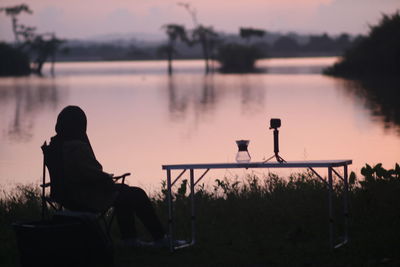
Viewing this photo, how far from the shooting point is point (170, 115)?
26344 millimetres

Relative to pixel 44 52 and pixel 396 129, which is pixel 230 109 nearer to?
pixel 396 129

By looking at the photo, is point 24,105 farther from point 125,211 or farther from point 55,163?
point 55,163

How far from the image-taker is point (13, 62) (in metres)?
63.5

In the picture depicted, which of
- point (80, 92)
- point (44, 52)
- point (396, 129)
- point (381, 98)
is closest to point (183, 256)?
point (396, 129)

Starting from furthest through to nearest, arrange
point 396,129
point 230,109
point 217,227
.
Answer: point 230,109, point 396,129, point 217,227

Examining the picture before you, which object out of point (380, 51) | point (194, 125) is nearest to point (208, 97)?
point (380, 51)

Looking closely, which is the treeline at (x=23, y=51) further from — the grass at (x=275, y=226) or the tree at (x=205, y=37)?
the grass at (x=275, y=226)

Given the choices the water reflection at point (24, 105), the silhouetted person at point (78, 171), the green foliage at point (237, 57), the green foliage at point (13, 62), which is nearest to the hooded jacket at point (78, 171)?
the silhouetted person at point (78, 171)

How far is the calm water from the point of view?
50.5 ft

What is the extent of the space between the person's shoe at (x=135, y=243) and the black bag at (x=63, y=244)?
2.52 ft

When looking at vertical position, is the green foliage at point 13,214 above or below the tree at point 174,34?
below

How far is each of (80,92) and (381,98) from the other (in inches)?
514

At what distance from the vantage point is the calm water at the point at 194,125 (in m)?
15.4

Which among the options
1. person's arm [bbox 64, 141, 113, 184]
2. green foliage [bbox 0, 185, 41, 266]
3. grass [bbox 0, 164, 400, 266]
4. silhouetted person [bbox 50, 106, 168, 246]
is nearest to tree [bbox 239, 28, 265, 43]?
green foliage [bbox 0, 185, 41, 266]
